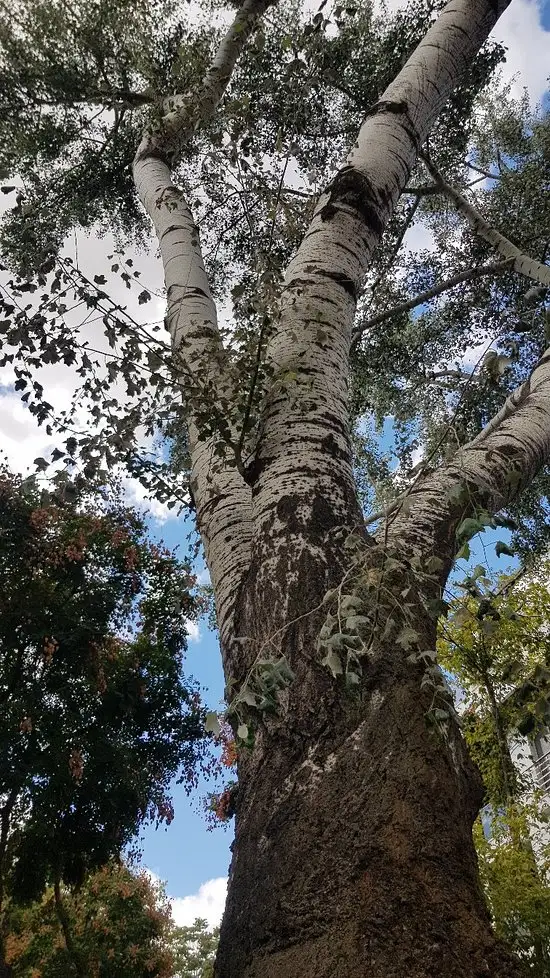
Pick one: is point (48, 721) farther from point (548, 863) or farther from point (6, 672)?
point (548, 863)

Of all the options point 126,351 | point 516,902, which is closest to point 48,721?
point 516,902

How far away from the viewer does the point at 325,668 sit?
4.68 ft

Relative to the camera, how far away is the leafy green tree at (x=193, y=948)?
789 inches

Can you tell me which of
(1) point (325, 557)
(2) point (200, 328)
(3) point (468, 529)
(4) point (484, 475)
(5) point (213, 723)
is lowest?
(5) point (213, 723)

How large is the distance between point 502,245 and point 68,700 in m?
6.81

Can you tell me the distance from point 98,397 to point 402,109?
2012 millimetres

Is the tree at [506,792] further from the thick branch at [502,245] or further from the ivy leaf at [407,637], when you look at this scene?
the ivy leaf at [407,637]

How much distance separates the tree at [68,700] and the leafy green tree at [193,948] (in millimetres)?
13922

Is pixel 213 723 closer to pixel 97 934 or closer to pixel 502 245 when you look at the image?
pixel 502 245

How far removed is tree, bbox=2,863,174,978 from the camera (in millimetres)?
10289

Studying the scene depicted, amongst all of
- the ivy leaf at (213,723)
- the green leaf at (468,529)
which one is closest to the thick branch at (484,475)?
the green leaf at (468,529)

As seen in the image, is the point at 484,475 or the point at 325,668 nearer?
the point at 325,668

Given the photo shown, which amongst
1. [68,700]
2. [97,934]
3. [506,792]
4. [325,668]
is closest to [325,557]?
[325,668]

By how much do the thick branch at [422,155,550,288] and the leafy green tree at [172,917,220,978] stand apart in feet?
66.8
